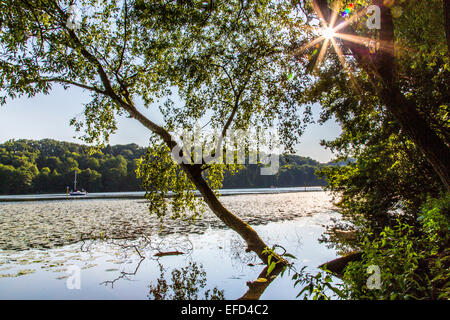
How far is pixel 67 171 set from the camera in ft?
285

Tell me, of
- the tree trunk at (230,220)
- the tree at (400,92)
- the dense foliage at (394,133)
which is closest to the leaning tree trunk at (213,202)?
the tree trunk at (230,220)

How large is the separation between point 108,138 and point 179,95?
343 centimetres

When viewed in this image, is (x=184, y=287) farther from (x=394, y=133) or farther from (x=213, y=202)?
(x=394, y=133)

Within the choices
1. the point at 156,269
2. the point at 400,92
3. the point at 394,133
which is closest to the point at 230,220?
the point at 156,269

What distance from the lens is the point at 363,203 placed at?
9961 mm

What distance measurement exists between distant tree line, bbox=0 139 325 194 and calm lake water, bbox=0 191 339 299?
6244cm

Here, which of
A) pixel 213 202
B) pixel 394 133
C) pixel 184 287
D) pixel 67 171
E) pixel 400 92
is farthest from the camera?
pixel 67 171

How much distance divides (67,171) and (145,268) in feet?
302

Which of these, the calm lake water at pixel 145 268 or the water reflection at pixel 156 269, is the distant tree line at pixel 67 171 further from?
the water reflection at pixel 156 269

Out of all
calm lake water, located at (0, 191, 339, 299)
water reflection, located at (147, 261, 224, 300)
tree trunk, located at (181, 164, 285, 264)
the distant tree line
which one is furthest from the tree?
the distant tree line

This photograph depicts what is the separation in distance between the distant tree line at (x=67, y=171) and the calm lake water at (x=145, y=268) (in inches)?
2458

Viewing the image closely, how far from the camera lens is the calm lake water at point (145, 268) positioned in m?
7.18

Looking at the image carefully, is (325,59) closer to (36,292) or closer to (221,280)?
(221,280)

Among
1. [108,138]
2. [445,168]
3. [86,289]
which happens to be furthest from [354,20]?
[86,289]
